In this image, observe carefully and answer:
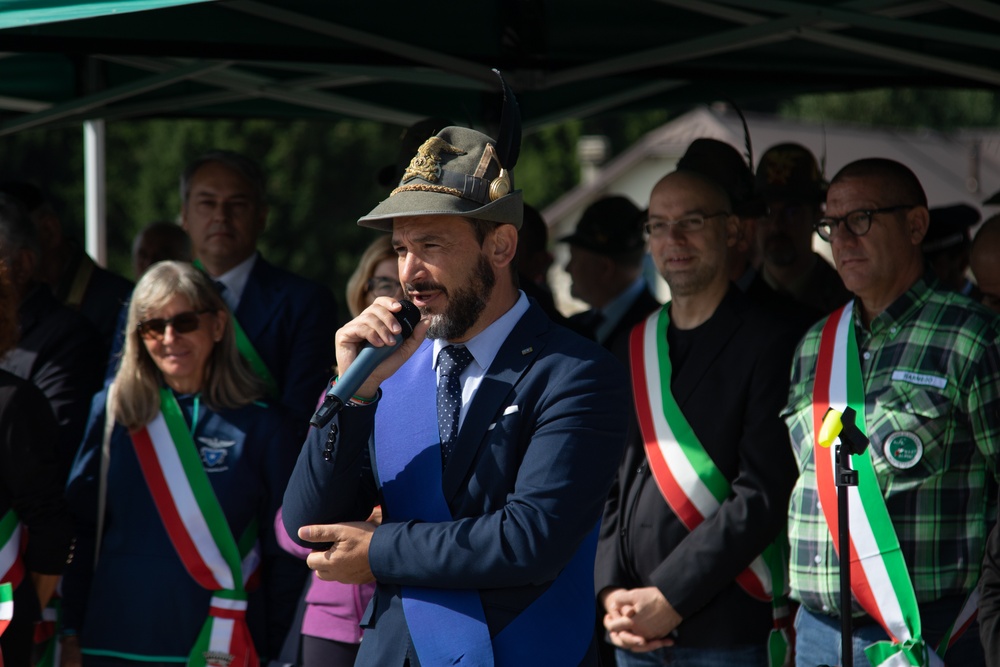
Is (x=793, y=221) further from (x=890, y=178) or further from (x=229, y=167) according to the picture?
(x=229, y=167)

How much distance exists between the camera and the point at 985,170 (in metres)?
35.7

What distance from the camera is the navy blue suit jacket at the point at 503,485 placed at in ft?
8.94

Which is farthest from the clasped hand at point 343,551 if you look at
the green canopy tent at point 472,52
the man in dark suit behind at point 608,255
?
the man in dark suit behind at point 608,255

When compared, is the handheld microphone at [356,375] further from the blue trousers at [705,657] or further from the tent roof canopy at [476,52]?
the blue trousers at [705,657]

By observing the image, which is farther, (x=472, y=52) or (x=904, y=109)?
Answer: (x=904, y=109)

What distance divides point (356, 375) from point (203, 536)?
1.70 metres

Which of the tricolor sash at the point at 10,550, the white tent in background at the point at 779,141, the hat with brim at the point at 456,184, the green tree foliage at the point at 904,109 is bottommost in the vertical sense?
the tricolor sash at the point at 10,550

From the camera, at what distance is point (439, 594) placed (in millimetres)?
2797

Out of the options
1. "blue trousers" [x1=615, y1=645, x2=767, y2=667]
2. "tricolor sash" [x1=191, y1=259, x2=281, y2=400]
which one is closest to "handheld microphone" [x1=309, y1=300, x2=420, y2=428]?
"blue trousers" [x1=615, y1=645, x2=767, y2=667]

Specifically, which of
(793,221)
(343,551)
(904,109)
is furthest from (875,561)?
(904,109)

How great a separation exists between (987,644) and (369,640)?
151cm

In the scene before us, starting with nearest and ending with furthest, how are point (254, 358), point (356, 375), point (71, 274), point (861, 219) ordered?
point (356, 375), point (861, 219), point (254, 358), point (71, 274)

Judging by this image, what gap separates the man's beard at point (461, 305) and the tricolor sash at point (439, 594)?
0.13 m

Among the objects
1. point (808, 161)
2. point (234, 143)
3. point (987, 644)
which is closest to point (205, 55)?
point (808, 161)
